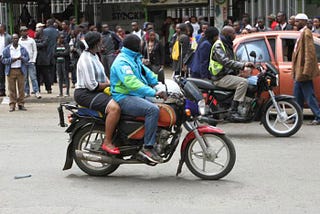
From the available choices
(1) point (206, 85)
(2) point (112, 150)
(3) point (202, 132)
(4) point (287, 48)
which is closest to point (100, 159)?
(2) point (112, 150)

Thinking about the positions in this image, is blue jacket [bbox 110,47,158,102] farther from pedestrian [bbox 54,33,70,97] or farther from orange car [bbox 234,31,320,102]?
pedestrian [bbox 54,33,70,97]

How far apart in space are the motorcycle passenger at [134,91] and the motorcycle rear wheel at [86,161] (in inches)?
20.3

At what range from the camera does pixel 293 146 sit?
9844mm

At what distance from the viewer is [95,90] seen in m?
7.94

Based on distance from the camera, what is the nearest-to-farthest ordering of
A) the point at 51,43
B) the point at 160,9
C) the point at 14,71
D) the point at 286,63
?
the point at 286,63 < the point at 14,71 < the point at 51,43 < the point at 160,9

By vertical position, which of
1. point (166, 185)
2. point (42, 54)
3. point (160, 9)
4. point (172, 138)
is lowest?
point (166, 185)

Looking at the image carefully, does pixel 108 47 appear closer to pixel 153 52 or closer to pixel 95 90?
pixel 153 52

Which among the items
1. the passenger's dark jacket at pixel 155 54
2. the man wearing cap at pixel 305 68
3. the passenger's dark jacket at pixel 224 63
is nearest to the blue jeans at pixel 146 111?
the passenger's dark jacket at pixel 224 63

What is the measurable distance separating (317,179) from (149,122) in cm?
206

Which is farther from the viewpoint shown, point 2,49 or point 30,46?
point 2,49

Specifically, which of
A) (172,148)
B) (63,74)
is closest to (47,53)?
(63,74)

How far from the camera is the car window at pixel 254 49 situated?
12.4 meters

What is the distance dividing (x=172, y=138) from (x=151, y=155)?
0.33 m

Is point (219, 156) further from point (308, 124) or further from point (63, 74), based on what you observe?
point (63, 74)
